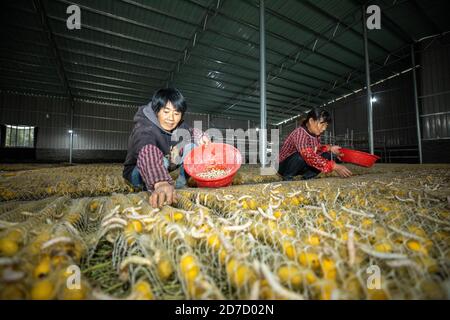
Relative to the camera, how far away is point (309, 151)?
3066 mm

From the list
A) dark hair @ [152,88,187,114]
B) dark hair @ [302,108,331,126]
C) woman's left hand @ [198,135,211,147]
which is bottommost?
woman's left hand @ [198,135,211,147]

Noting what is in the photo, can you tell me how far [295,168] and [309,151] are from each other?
1.94ft

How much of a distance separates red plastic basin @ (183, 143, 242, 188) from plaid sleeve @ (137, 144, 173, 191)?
2.16 ft

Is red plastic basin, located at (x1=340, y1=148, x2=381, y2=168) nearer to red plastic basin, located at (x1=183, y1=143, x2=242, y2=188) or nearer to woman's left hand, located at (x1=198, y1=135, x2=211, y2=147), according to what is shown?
red plastic basin, located at (x1=183, y1=143, x2=242, y2=188)

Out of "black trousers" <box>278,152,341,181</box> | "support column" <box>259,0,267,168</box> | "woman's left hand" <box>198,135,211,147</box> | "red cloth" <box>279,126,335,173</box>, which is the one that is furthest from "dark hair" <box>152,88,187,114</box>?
"support column" <box>259,0,267,168</box>

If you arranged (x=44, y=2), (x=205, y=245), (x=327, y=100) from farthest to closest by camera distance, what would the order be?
(x=327, y=100) → (x=44, y=2) → (x=205, y=245)

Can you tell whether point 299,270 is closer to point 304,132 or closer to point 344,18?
point 304,132

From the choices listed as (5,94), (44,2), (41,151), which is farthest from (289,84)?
(5,94)

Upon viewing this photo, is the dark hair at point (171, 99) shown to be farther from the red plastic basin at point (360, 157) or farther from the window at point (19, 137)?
the window at point (19, 137)

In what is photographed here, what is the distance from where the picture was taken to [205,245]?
876 millimetres

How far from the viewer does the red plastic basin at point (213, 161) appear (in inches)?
89.6

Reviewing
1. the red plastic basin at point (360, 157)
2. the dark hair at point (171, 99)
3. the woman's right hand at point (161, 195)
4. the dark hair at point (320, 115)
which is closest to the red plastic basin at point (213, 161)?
the dark hair at point (171, 99)

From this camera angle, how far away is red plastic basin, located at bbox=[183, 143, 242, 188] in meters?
2.28

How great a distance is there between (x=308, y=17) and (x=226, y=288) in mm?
8781
